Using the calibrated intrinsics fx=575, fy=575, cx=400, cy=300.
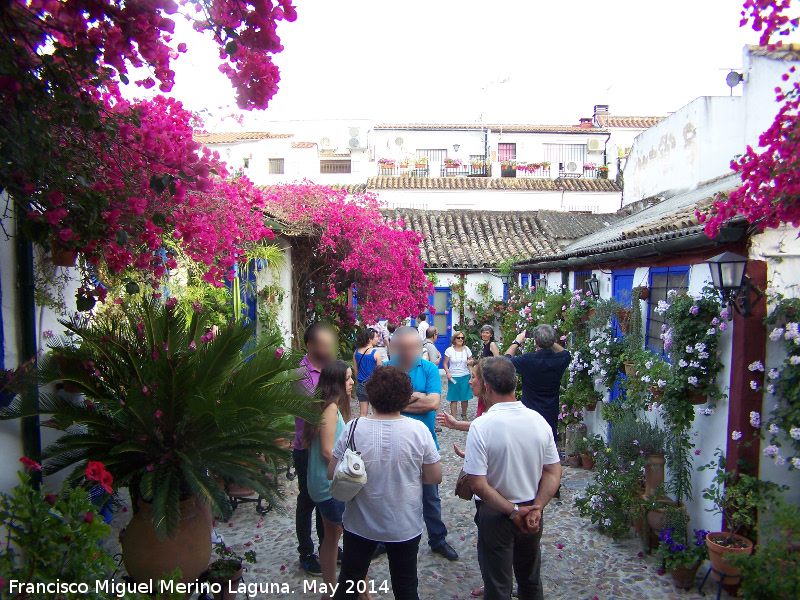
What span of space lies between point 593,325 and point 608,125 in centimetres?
2516

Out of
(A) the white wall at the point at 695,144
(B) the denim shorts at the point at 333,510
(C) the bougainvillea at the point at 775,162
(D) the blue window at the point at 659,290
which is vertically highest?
(A) the white wall at the point at 695,144

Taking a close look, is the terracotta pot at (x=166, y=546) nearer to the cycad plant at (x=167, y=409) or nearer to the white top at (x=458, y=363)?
the cycad plant at (x=167, y=409)

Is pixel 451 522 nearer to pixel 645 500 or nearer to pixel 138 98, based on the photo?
pixel 645 500

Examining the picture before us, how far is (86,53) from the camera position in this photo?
255cm

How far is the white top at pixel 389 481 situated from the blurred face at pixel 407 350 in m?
1.68

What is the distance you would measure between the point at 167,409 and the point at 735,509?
4376 mm

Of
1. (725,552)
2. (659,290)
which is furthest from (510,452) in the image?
(659,290)

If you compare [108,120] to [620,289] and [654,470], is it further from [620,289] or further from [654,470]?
[620,289]

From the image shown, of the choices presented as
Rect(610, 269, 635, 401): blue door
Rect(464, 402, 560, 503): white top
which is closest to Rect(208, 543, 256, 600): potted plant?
Rect(464, 402, 560, 503): white top

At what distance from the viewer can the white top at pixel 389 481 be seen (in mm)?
3277

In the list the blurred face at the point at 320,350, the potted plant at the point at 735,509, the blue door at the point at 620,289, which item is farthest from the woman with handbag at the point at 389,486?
the blue door at the point at 620,289

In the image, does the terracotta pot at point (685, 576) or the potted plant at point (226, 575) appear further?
the terracotta pot at point (685, 576)

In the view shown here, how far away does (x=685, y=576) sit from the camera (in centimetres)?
461

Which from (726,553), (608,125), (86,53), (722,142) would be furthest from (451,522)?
(608,125)
